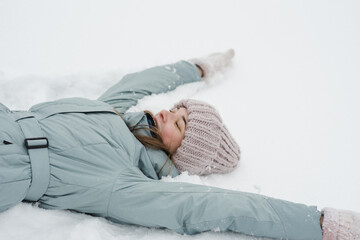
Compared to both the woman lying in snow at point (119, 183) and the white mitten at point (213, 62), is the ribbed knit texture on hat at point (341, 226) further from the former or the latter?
the white mitten at point (213, 62)

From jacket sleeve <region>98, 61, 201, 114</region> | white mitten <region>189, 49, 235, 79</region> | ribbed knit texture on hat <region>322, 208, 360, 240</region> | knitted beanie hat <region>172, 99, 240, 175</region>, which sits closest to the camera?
ribbed knit texture on hat <region>322, 208, 360, 240</region>

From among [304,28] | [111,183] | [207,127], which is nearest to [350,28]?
[304,28]

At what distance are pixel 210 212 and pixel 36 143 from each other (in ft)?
2.30

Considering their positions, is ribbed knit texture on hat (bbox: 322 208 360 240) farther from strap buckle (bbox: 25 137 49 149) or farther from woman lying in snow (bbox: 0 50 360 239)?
strap buckle (bbox: 25 137 49 149)

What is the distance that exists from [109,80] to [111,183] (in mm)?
1024

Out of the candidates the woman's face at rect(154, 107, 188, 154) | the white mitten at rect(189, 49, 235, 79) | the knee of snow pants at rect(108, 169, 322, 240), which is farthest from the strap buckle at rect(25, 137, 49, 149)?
the white mitten at rect(189, 49, 235, 79)

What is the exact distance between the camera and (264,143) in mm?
1828

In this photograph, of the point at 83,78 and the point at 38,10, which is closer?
the point at 83,78

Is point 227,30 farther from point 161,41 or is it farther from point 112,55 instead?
point 112,55

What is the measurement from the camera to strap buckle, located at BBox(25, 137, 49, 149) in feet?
3.94

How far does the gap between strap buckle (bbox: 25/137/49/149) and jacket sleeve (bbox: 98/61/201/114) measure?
0.55 metres

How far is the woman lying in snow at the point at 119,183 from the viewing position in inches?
45.8

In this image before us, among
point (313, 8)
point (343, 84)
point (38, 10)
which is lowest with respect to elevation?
point (343, 84)

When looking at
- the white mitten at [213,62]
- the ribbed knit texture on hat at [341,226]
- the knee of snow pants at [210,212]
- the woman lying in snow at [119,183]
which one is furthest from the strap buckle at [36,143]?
the white mitten at [213,62]
